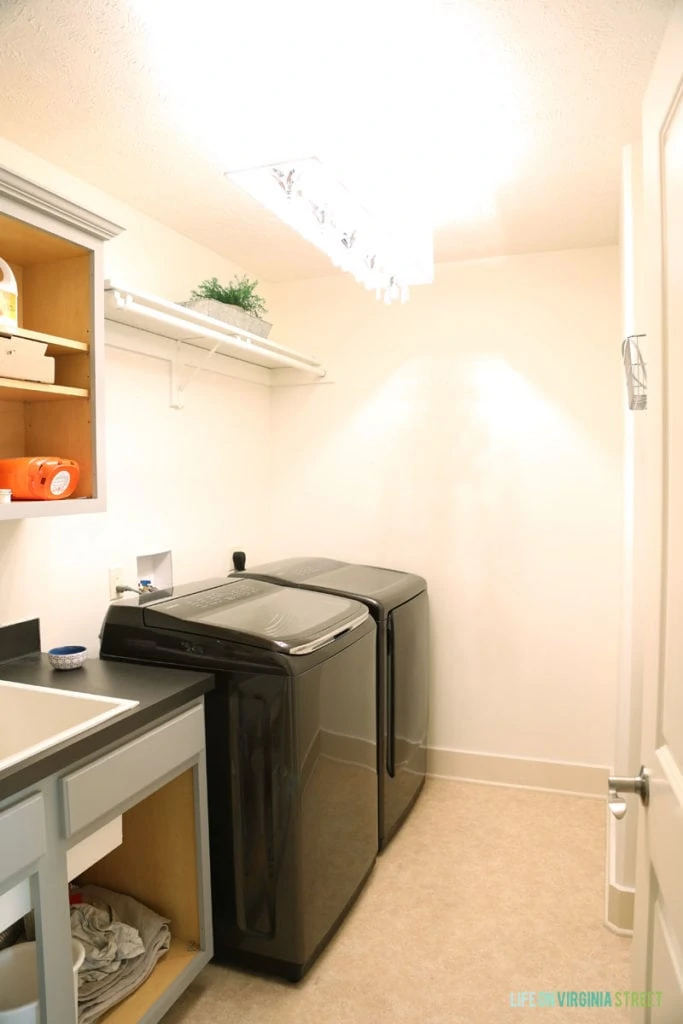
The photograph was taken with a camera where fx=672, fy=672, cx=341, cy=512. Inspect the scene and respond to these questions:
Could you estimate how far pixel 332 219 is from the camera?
200cm

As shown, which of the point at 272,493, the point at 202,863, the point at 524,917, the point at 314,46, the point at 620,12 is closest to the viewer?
the point at 620,12

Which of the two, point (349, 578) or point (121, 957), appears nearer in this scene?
point (121, 957)

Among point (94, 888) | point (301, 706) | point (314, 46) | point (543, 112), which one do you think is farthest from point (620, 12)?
point (94, 888)

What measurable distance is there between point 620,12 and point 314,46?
0.69 meters

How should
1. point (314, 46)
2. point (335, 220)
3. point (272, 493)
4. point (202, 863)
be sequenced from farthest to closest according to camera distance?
1. point (272, 493)
2. point (335, 220)
3. point (202, 863)
4. point (314, 46)

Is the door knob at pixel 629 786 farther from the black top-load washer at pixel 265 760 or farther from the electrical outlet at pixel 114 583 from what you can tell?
the electrical outlet at pixel 114 583

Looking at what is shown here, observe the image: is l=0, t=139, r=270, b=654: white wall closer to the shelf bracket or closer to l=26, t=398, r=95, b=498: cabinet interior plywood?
the shelf bracket

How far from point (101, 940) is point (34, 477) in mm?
1249

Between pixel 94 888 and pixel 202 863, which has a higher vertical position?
pixel 202 863

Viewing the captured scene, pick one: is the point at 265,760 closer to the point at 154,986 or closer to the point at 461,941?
the point at 154,986

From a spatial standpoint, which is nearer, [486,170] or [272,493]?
[486,170]

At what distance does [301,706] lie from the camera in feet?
6.13

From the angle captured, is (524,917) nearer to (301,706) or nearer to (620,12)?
(301,706)

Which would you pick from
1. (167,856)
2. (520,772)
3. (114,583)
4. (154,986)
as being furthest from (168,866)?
(520,772)
